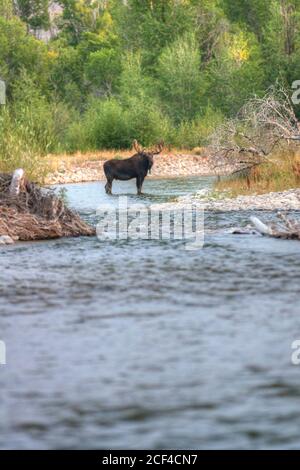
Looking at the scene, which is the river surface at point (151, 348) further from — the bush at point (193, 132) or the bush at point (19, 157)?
the bush at point (193, 132)

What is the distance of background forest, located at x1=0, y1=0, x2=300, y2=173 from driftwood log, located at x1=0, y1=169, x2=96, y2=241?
23.0 meters

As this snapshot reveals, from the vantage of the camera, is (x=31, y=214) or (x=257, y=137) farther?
(x=257, y=137)

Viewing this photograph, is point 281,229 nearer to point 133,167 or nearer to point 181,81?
point 133,167

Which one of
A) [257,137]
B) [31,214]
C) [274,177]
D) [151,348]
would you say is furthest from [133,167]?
[151,348]

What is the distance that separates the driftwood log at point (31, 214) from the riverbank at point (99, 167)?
21589 mm

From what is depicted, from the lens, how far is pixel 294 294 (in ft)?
42.5

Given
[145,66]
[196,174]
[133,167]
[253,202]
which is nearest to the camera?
[253,202]

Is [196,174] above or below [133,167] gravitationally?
below

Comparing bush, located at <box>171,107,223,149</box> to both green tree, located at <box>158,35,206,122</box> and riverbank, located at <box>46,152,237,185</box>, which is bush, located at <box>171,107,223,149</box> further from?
green tree, located at <box>158,35,206,122</box>

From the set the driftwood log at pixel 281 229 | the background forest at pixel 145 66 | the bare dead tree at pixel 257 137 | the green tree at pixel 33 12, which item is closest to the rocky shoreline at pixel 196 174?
the bare dead tree at pixel 257 137

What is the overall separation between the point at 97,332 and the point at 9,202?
8967 mm

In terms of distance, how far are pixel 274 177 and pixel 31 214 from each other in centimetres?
1002

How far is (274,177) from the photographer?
2783 centimetres

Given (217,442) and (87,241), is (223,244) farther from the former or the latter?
(217,442)
